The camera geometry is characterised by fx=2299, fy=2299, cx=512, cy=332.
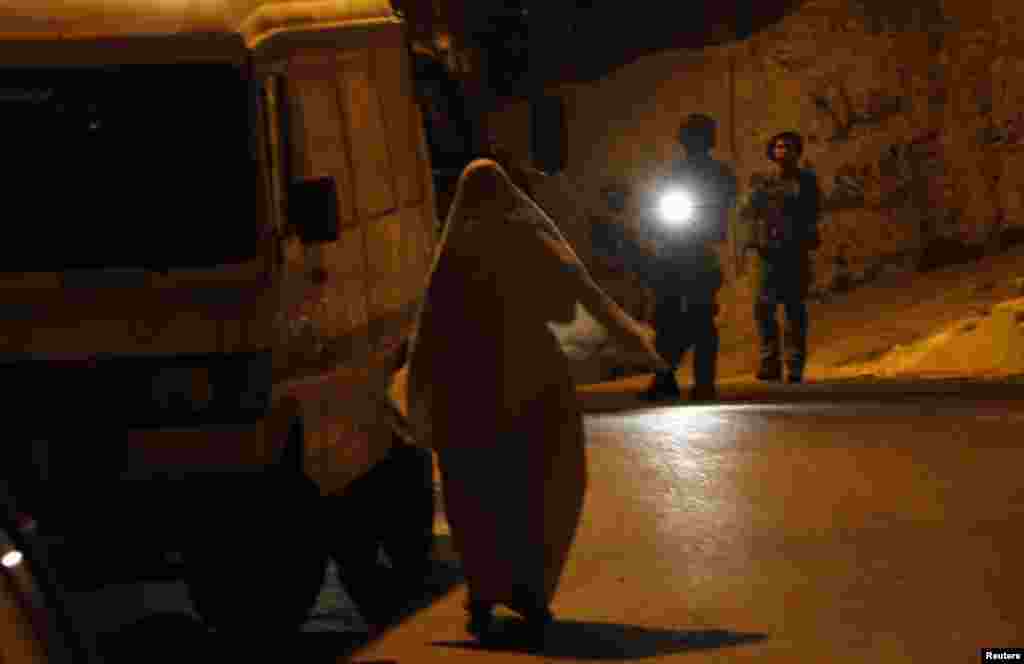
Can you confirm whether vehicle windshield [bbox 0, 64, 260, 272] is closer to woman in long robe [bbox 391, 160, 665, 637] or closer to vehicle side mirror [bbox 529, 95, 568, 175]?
woman in long robe [bbox 391, 160, 665, 637]

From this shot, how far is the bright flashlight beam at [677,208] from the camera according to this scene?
16.7 meters

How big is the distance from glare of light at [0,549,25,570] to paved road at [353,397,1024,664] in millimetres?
4563

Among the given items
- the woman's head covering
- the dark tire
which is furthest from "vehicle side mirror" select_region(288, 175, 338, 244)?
the dark tire

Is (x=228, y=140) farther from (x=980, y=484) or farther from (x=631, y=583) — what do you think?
(x=980, y=484)

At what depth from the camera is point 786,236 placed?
1805 centimetres

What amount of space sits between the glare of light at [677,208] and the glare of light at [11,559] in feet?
41.5

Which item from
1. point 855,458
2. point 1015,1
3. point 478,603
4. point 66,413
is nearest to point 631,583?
point 478,603

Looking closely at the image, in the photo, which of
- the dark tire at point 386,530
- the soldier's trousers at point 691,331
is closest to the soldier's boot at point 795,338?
the soldier's trousers at point 691,331

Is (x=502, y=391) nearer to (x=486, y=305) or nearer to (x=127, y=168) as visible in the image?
(x=486, y=305)

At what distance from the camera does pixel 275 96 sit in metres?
9.16

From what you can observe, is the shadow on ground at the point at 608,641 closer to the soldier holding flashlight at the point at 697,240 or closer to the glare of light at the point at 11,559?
the glare of light at the point at 11,559

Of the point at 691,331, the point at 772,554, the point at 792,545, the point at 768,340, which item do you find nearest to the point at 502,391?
the point at 772,554

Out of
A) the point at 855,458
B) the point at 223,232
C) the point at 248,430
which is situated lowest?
the point at 855,458

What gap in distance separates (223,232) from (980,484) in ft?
16.8
